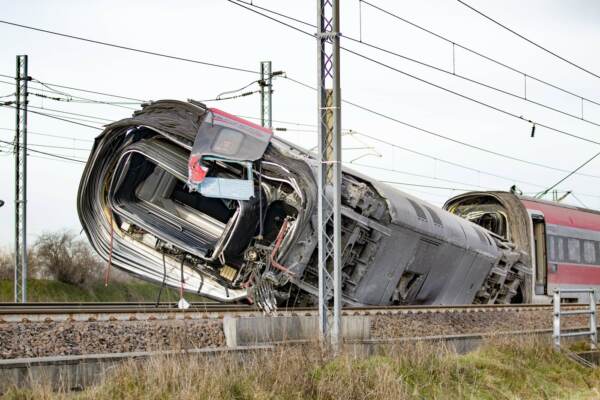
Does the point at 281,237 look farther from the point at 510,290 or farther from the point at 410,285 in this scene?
the point at 510,290

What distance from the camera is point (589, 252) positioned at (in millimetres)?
27266

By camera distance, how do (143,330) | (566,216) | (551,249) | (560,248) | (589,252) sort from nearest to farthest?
(143,330) → (551,249) → (560,248) → (566,216) → (589,252)

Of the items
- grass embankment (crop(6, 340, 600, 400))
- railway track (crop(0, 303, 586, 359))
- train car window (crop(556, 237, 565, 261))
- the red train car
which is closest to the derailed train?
railway track (crop(0, 303, 586, 359))

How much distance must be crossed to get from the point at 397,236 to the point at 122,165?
18.5ft

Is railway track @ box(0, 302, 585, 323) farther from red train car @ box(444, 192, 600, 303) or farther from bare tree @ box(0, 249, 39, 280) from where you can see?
bare tree @ box(0, 249, 39, 280)

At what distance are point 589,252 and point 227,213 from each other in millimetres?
15496

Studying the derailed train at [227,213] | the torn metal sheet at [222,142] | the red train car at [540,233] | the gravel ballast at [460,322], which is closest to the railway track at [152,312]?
the gravel ballast at [460,322]

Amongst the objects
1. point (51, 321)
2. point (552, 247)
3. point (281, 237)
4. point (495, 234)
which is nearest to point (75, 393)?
point (51, 321)

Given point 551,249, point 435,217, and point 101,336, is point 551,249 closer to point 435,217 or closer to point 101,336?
point 435,217

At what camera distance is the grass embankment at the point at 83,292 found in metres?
34.5

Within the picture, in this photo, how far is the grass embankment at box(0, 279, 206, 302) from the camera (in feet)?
113

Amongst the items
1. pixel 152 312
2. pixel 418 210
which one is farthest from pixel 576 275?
pixel 152 312

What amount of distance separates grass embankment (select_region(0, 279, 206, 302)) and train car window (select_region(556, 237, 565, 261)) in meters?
13.8

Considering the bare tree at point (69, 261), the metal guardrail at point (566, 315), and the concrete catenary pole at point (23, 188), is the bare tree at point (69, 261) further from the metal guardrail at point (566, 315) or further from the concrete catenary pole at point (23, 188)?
the metal guardrail at point (566, 315)
